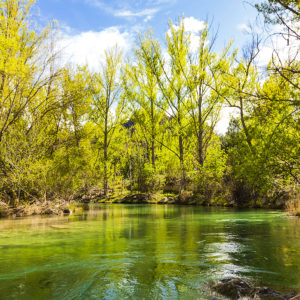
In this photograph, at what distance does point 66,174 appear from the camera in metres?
14.5

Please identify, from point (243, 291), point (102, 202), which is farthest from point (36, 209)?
point (102, 202)

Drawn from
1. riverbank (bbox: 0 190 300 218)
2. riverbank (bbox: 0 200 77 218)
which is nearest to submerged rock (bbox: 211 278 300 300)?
riverbank (bbox: 0 190 300 218)

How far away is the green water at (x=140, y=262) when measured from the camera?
143 inches

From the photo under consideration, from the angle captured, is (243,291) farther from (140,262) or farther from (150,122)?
(150,122)

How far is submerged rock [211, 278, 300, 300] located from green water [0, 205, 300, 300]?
0.18 metres

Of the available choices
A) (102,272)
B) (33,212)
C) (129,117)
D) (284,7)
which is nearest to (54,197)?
(33,212)

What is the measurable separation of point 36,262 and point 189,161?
18852 mm

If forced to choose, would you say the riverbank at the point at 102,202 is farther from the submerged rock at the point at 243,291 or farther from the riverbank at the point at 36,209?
the submerged rock at the point at 243,291

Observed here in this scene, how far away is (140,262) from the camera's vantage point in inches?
192

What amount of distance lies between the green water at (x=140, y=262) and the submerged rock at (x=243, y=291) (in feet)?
0.60

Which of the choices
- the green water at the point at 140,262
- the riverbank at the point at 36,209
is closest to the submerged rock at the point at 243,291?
the green water at the point at 140,262

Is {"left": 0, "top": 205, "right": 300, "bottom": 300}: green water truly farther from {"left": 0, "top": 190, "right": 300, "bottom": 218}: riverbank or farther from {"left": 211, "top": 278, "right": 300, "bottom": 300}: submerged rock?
{"left": 0, "top": 190, "right": 300, "bottom": 218}: riverbank

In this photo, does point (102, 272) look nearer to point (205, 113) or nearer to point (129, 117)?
point (205, 113)

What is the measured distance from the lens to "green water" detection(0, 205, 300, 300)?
3632 mm
